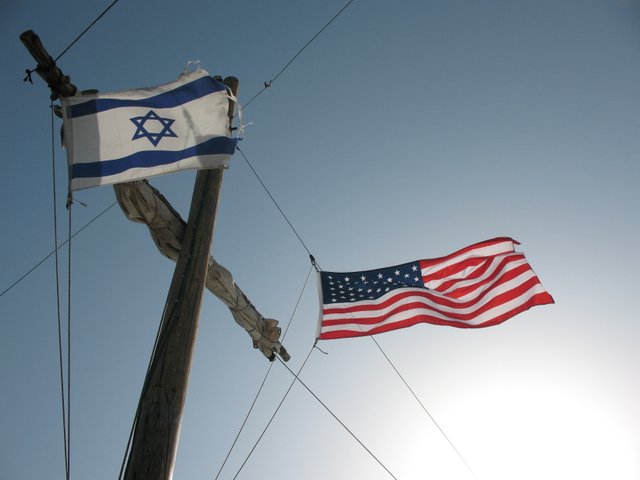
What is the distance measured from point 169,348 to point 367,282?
13.1 ft

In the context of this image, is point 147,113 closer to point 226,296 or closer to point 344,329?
point 226,296

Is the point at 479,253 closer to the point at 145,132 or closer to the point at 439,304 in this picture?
the point at 439,304

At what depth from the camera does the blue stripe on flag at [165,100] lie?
378 centimetres

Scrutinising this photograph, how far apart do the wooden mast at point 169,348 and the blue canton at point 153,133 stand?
1.80ft

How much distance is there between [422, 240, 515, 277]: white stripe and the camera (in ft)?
23.4

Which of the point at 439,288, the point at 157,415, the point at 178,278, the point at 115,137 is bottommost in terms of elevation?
the point at 157,415

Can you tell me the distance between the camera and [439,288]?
701 cm

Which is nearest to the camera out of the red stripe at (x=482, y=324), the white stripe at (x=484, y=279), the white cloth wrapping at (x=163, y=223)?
the white cloth wrapping at (x=163, y=223)

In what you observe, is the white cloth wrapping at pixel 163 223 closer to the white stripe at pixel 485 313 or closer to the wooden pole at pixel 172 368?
the wooden pole at pixel 172 368

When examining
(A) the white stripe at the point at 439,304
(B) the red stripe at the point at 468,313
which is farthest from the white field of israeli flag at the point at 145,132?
(B) the red stripe at the point at 468,313

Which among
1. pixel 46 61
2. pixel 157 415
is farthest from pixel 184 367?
pixel 46 61

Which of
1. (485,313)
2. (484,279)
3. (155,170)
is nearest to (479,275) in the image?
(484,279)

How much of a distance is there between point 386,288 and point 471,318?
125cm

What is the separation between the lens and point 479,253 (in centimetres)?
715
